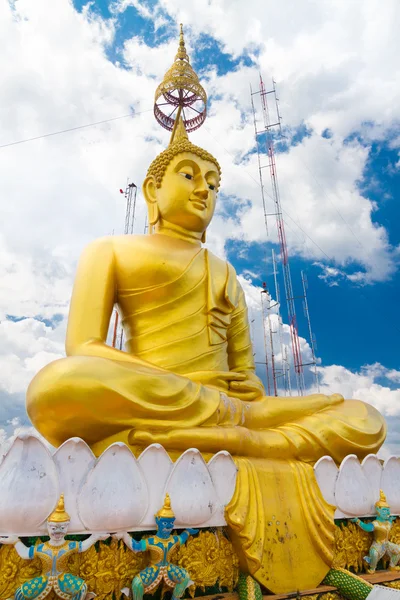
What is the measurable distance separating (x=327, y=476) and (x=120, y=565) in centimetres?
184

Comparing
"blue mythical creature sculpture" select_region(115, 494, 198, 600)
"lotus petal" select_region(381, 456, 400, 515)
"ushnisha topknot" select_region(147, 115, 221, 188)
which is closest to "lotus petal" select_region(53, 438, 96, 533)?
"blue mythical creature sculpture" select_region(115, 494, 198, 600)

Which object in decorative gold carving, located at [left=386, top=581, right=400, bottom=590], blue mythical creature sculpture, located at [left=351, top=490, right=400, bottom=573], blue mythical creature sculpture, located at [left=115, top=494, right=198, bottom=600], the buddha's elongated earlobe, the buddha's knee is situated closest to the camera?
blue mythical creature sculpture, located at [left=115, top=494, right=198, bottom=600]

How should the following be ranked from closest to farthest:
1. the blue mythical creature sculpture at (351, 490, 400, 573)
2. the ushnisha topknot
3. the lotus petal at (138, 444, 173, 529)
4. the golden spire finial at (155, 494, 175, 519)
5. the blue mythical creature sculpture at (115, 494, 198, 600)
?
the blue mythical creature sculpture at (115, 494, 198, 600) → the golden spire finial at (155, 494, 175, 519) → the lotus petal at (138, 444, 173, 529) → the blue mythical creature sculpture at (351, 490, 400, 573) → the ushnisha topknot

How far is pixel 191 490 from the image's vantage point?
3.08 metres

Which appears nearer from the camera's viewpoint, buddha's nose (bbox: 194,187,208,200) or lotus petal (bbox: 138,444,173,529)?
lotus petal (bbox: 138,444,173,529)

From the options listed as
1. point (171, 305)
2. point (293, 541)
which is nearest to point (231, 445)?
point (293, 541)

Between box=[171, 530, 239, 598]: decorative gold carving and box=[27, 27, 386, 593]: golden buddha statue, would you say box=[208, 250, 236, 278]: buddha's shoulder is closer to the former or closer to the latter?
box=[27, 27, 386, 593]: golden buddha statue

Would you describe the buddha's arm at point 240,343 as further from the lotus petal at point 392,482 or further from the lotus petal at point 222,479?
the lotus petal at point 222,479

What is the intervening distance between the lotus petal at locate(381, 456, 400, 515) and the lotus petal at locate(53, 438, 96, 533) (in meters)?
2.68

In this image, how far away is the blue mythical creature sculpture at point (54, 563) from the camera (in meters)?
2.38

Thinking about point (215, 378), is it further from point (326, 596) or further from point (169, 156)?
point (169, 156)

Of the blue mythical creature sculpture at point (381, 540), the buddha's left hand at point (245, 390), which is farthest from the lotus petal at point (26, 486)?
the blue mythical creature sculpture at point (381, 540)

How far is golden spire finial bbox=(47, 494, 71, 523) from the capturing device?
2.49 m

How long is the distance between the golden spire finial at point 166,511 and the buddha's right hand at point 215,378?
4.83 ft
